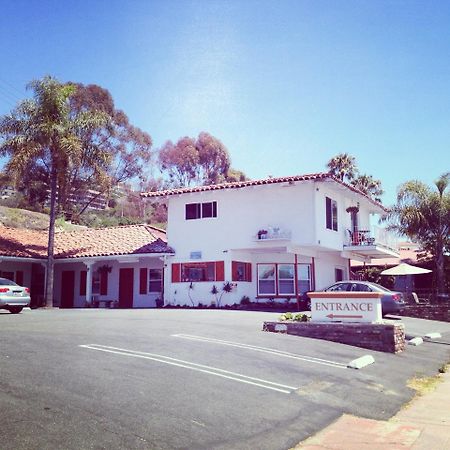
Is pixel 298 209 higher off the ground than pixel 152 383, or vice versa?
pixel 298 209

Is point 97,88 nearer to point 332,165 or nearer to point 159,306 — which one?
point 332,165

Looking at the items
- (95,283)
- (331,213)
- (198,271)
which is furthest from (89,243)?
(331,213)

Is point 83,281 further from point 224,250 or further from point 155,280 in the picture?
point 224,250

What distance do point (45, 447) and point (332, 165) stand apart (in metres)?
38.0

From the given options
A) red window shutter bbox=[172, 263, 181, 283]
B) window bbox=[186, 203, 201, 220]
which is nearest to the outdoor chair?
window bbox=[186, 203, 201, 220]

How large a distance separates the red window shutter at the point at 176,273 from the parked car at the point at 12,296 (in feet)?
25.8

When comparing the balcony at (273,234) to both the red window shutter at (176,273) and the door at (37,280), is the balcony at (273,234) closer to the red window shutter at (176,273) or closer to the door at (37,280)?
the red window shutter at (176,273)

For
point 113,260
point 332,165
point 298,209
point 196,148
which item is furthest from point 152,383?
point 196,148

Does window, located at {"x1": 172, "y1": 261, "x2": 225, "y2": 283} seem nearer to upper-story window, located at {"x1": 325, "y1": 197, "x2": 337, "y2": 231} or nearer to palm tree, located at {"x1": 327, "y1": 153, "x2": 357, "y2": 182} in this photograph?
upper-story window, located at {"x1": 325, "y1": 197, "x2": 337, "y2": 231}

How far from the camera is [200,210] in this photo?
2572 cm

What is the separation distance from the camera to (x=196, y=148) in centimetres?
5031

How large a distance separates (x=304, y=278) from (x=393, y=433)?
64.9 ft

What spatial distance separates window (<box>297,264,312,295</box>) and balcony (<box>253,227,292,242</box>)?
281cm

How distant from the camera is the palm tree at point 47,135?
24.3 m
